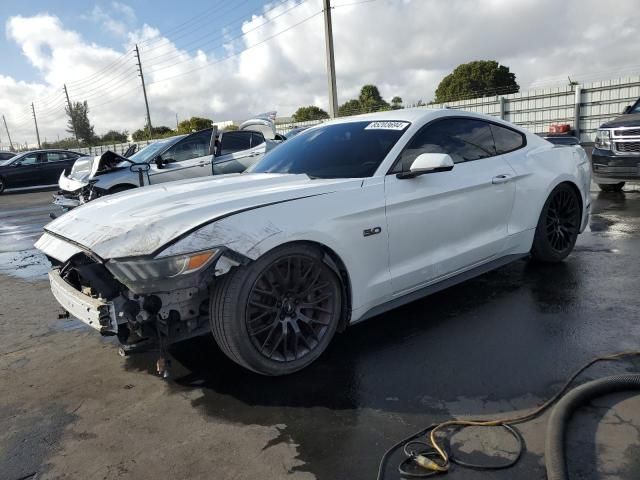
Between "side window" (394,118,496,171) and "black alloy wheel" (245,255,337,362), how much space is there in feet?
3.36

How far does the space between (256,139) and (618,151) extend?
22.3ft

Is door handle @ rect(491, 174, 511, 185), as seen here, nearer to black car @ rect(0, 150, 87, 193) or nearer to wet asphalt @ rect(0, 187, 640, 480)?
wet asphalt @ rect(0, 187, 640, 480)

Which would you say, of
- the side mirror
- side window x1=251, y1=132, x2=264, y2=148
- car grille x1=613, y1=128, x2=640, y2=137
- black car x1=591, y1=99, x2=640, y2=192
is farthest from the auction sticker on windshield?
side window x1=251, y1=132, x2=264, y2=148

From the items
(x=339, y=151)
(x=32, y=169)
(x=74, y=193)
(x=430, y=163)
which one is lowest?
(x=74, y=193)

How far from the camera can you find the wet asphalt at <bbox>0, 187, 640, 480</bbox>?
2324 millimetres

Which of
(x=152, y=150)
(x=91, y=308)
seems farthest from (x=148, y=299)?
(x=152, y=150)

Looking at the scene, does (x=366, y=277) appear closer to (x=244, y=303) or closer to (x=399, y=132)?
(x=244, y=303)

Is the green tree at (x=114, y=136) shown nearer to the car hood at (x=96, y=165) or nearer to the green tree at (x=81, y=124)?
the green tree at (x=81, y=124)

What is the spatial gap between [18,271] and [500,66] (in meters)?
63.0

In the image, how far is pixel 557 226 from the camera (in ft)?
16.1

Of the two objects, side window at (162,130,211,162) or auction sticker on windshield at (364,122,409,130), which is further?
side window at (162,130,211,162)

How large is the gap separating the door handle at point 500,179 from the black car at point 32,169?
1916cm

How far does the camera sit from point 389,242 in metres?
3.36

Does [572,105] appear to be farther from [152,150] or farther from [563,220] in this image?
[563,220]
